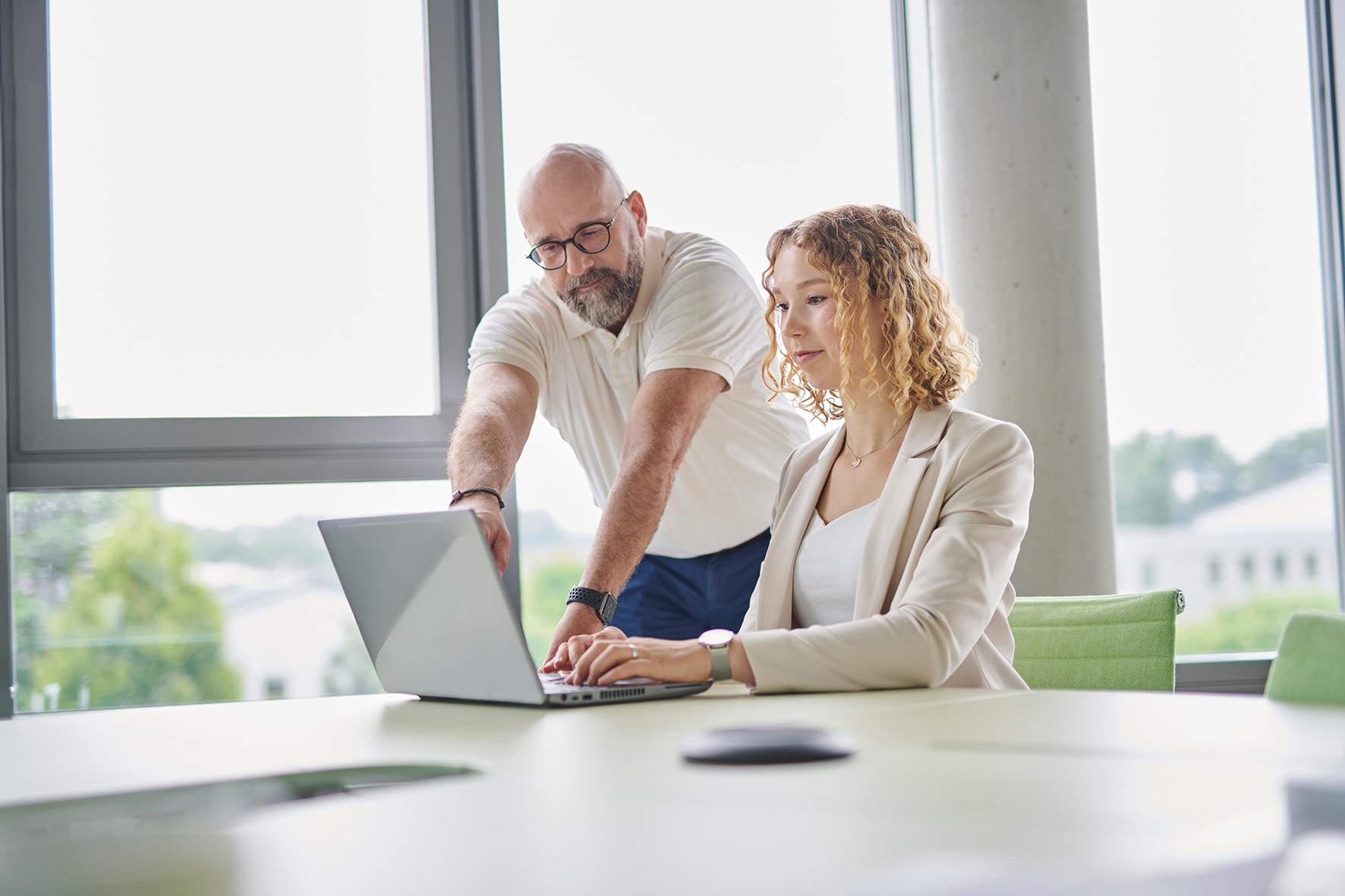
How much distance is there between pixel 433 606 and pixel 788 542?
2.28ft

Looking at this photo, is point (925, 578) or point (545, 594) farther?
point (545, 594)

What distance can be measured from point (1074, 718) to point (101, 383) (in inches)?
103

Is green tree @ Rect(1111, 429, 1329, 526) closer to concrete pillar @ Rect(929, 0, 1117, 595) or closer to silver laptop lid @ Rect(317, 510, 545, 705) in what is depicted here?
concrete pillar @ Rect(929, 0, 1117, 595)

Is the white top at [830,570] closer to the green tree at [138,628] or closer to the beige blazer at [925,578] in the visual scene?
the beige blazer at [925,578]

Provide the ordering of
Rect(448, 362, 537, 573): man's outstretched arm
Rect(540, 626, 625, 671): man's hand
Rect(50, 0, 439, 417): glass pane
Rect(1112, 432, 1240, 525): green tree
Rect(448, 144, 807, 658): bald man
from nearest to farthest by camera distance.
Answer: Rect(540, 626, 625, 671): man's hand, Rect(448, 362, 537, 573): man's outstretched arm, Rect(448, 144, 807, 658): bald man, Rect(50, 0, 439, 417): glass pane, Rect(1112, 432, 1240, 525): green tree

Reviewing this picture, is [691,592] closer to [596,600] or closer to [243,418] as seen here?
[596,600]

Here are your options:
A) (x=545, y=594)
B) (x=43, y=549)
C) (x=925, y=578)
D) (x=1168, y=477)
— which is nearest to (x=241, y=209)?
(x=43, y=549)

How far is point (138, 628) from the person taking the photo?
2.84 m

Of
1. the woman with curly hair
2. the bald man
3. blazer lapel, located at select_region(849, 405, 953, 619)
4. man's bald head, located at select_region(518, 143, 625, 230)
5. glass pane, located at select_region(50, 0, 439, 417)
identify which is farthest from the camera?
glass pane, located at select_region(50, 0, 439, 417)

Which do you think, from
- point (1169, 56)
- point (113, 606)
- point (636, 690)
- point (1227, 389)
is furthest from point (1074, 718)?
point (1169, 56)

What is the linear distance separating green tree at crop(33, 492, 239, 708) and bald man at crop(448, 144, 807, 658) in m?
1.00

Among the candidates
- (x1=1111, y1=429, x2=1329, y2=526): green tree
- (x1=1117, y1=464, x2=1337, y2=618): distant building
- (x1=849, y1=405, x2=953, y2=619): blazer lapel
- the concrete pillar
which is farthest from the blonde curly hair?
(x1=1117, y1=464, x2=1337, y2=618): distant building

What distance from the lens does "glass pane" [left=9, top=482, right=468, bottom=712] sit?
2771 millimetres

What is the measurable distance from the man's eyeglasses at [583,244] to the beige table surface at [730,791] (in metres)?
1.29
